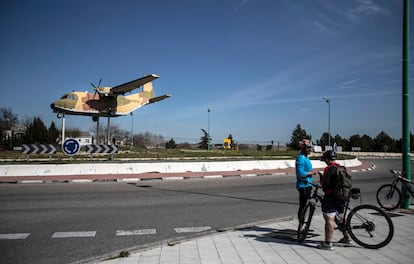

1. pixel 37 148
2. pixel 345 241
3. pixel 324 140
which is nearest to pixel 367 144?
pixel 324 140

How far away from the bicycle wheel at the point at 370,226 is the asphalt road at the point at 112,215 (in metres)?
2.67

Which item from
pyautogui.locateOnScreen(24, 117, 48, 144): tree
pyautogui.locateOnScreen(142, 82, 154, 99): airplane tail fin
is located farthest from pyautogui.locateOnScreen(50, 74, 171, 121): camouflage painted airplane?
pyautogui.locateOnScreen(24, 117, 48, 144): tree

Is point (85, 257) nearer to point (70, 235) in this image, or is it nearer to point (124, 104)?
point (70, 235)

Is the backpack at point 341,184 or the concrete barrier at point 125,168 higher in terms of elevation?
the backpack at point 341,184

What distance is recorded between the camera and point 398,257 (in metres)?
4.73

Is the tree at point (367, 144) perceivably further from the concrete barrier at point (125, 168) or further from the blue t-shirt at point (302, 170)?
the blue t-shirt at point (302, 170)

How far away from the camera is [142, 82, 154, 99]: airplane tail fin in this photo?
36.8 m

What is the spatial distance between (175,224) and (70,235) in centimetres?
224

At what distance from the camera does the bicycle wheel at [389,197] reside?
9.05m

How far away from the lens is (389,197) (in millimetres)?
9266

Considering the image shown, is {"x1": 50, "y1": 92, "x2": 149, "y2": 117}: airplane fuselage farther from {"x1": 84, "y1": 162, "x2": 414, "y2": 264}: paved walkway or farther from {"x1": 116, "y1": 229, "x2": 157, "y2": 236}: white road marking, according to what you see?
{"x1": 84, "y1": 162, "x2": 414, "y2": 264}: paved walkway

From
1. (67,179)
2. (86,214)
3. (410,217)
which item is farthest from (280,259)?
(67,179)

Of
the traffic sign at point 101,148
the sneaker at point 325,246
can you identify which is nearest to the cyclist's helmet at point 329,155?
the sneaker at point 325,246

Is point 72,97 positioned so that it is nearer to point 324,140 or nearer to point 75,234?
point 75,234
